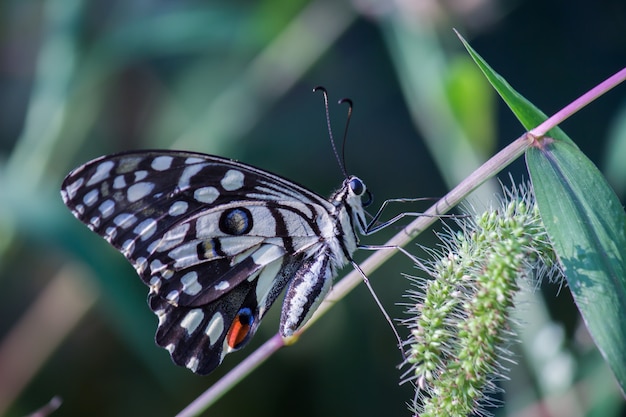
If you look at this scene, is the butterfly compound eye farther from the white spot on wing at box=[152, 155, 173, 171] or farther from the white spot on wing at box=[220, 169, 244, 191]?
the white spot on wing at box=[152, 155, 173, 171]

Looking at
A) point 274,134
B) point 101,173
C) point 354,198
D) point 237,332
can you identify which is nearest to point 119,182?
point 101,173

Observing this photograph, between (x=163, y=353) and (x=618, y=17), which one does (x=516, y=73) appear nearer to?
(x=618, y=17)

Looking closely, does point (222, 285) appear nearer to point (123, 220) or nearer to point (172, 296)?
point (172, 296)

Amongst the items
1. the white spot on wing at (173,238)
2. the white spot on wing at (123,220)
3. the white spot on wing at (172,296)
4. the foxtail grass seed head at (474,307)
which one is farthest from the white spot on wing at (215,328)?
the foxtail grass seed head at (474,307)

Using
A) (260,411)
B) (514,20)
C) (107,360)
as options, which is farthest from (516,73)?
(107,360)

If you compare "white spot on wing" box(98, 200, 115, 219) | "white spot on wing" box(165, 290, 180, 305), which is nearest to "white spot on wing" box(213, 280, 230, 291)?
"white spot on wing" box(165, 290, 180, 305)

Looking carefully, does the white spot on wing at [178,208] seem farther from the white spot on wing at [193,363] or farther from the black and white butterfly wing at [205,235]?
the white spot on wing at [193,363]
